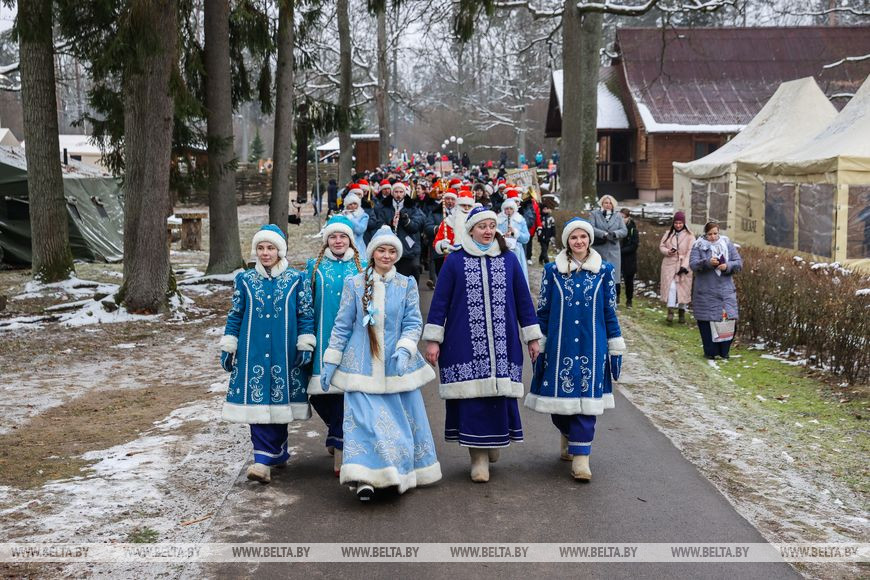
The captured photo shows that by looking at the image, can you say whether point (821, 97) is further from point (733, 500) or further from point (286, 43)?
point (733, 500)

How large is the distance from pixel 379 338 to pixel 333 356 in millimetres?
309

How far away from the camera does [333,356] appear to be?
6.14 meters

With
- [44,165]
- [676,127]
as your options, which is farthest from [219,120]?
[676,127]

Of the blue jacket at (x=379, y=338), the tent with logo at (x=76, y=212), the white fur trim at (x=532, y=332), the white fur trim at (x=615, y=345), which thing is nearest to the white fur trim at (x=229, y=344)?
the blue jacket at (x=379, y=338)

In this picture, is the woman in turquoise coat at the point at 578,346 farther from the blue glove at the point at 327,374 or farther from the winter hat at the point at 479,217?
the blue glove at the point at 327,374

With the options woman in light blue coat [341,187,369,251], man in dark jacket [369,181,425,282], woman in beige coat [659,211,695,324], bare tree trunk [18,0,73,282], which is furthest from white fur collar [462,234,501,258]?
bare tree trunk [18,0,73,282]

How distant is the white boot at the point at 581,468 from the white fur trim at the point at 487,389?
0.61 metres

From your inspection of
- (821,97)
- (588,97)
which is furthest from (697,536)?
(588,97)

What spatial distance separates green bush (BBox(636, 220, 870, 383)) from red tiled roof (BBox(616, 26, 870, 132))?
29459 millimetres

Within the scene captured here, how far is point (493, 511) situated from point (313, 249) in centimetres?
2089

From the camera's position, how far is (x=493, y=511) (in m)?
5.95

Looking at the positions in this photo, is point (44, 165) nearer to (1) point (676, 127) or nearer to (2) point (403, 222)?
(2) point (403, 222)

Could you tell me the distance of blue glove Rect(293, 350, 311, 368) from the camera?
649 centimetres

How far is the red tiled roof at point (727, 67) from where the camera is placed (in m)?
42.5
